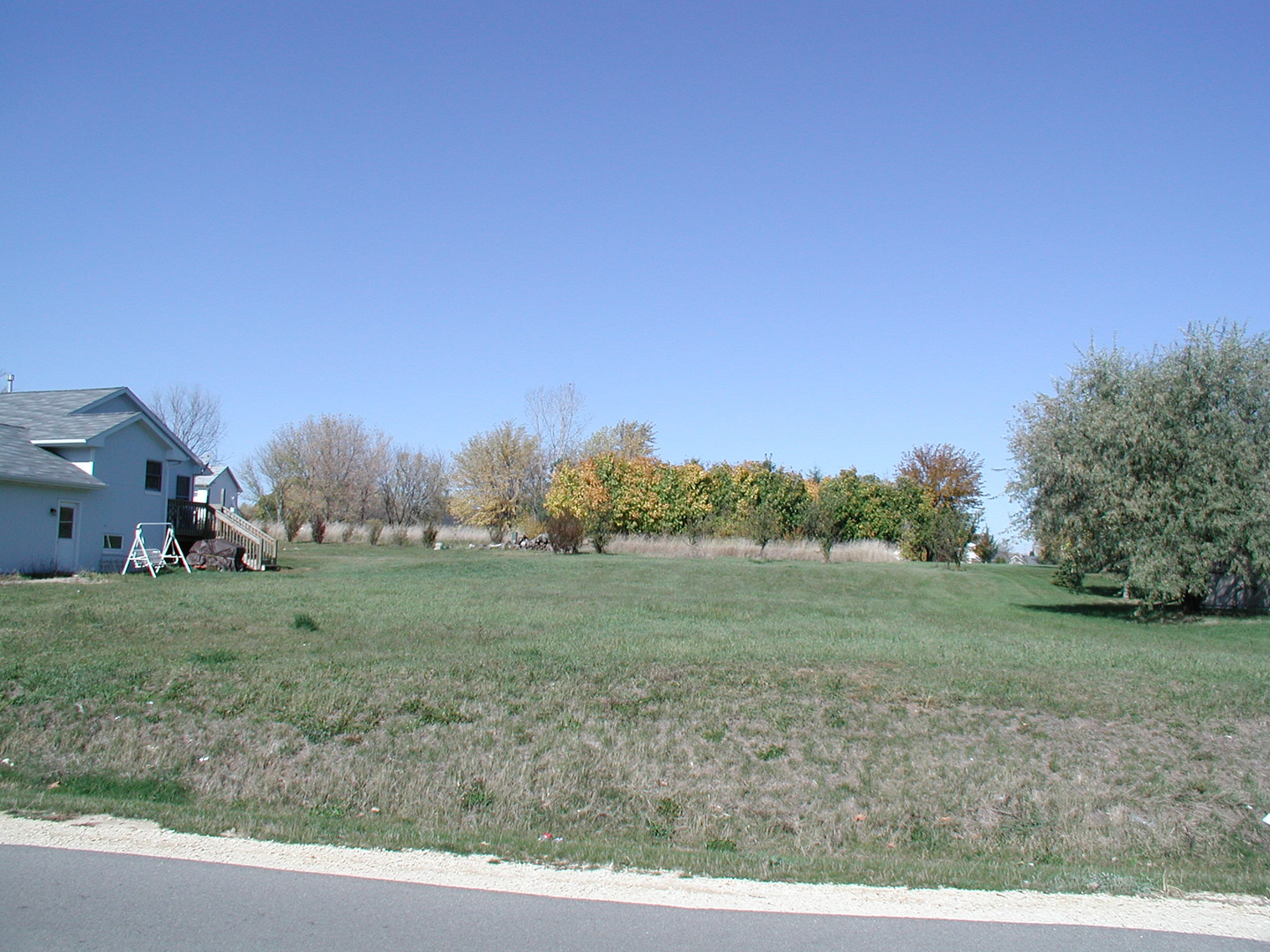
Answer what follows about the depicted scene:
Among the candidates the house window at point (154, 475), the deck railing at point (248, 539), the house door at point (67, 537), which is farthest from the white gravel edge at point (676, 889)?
the house window at point (154, 475)

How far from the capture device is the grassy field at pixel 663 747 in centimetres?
826

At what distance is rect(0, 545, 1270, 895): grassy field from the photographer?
27.1ft

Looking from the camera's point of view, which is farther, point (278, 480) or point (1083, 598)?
point (278, 480)

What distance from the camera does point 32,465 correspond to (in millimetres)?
26438

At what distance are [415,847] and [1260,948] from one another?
5.52 metres

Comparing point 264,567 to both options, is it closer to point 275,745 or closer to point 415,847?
point 275,745

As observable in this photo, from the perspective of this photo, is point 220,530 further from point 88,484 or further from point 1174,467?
point 1174,467

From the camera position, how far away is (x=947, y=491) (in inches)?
2435

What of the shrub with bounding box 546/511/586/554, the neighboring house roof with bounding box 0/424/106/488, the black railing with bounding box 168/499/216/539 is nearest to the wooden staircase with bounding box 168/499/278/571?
the black railing with bounding box 168/499/216/539

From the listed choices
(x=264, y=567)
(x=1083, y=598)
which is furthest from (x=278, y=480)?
(x=1083, y=598)

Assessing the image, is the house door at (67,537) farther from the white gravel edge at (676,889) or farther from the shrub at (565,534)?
the white gravel edge at (676,889)

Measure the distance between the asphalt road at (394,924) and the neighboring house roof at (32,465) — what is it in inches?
926

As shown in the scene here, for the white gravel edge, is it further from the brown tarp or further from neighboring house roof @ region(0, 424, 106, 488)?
the brown tarp

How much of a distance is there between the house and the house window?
0.03m
